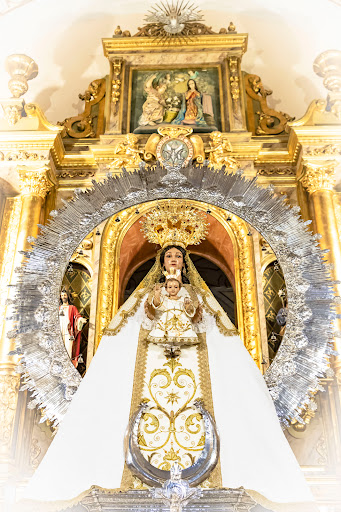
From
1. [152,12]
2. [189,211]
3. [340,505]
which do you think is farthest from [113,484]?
[152,12]

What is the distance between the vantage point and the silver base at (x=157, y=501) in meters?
3.49

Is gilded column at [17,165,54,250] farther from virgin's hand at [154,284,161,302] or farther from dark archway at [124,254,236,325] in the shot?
virgin's hand at [154,284,161,302]

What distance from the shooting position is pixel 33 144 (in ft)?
19.1

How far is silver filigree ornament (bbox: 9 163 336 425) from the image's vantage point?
4125mm

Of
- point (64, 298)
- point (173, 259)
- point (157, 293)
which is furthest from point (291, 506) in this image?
point (64, 298)

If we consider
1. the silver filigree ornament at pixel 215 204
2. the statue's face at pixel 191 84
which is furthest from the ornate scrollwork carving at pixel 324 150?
the statue's face at pixel 191 84

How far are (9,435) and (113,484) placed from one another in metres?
1.39

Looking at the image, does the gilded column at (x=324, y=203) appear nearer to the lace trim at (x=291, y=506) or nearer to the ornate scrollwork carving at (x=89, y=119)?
the lace trim at (x=291, y=506)

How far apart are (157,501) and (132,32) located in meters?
5.50

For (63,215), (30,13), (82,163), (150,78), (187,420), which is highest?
(30,13)

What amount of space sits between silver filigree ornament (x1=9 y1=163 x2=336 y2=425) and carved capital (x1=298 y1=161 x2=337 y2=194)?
119 cm

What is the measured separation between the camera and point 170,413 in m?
3.82

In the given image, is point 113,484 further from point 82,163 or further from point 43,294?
point 82,163

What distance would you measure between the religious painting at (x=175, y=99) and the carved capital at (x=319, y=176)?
1088 mm
